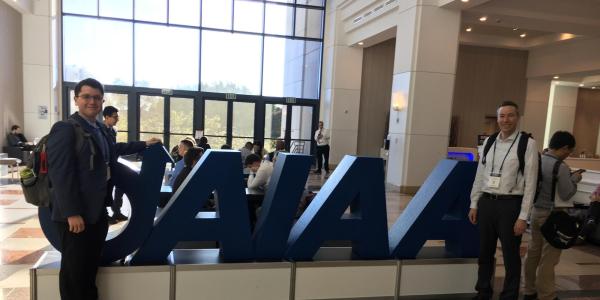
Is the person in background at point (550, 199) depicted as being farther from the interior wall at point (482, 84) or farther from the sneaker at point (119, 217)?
the interior wall at point (482, 84)

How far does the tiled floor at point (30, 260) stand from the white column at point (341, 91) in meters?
7.31

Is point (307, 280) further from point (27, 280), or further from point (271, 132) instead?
point (271, 132)

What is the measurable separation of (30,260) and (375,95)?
38.7 feet

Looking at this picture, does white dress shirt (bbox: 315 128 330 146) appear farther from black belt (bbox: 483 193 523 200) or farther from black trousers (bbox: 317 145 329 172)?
black belt (bbox: 483 193 523 200)

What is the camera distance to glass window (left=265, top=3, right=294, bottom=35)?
44.9ft

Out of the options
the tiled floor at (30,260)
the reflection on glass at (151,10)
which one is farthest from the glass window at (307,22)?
the tiled floor at (30,260)

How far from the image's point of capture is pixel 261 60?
541 inches

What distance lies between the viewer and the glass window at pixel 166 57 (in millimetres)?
12648

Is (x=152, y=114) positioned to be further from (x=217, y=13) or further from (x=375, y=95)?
(x=375, y=95)

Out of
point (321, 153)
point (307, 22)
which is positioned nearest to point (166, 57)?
point (307, 22)

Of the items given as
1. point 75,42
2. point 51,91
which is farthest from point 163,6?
point 51,91

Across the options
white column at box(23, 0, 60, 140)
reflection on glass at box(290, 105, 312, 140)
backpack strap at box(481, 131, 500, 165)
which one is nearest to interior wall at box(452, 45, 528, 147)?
reflection on glass at box(290, 105, 312, 140)

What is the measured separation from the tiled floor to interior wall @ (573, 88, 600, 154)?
12718mm

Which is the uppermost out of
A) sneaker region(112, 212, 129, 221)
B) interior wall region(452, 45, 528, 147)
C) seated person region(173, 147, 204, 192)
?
interior wall region(452, 45, 528, 147)
